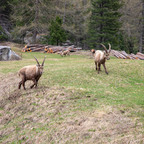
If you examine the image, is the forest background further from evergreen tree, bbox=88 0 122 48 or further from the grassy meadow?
the grassy meadow

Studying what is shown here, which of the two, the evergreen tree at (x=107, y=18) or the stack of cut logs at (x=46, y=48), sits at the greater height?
the evergreen tree at (x=107, y=18)

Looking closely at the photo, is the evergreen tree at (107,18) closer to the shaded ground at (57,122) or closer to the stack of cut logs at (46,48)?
the stack of cut logs at (46,48)

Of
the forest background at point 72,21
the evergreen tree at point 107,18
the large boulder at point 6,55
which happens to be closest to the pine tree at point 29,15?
→ the forest background at point 72,21

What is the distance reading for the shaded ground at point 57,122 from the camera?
17.6 feet

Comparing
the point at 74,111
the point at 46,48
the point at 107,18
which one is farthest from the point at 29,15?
the point at 74,111

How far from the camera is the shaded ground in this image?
5.38 m

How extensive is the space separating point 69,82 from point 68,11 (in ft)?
103

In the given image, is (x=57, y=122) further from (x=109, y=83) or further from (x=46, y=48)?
(x=46, y=48)

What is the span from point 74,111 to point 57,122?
0.82m

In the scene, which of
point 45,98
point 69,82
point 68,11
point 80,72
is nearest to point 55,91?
point 45,98

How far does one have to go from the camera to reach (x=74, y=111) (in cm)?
681

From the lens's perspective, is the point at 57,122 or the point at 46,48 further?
the point at 46,48

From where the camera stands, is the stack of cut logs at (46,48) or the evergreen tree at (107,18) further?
the evergreen tree at (107,18)

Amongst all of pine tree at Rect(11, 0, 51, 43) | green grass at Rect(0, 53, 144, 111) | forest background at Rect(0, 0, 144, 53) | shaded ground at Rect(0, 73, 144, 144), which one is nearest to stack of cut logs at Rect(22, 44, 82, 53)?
forest background at Rect(0, 0, 144, 53)
